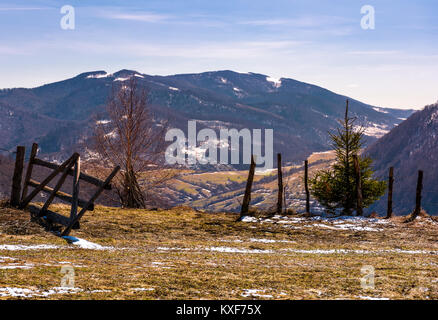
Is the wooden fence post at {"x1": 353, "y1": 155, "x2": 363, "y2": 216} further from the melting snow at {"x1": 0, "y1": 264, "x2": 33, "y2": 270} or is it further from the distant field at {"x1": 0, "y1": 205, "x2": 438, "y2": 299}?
the melting snow at {"x1": 0, "y1": 264, "x2": 33, "y2": 270}

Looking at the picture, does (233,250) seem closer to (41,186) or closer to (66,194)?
(66,194)

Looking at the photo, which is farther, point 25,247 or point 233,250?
point 233,250

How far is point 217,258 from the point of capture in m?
14.0

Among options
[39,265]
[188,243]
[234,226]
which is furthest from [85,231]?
[234,226]

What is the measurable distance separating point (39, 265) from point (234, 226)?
44.2 feet

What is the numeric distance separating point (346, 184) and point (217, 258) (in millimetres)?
17977

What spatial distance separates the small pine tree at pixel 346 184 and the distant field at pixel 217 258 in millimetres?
4592

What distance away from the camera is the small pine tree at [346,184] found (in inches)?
1174

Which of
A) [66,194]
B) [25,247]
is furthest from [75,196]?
[25,247]

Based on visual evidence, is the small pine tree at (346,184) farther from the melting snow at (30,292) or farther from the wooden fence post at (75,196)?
the melting snow at (30,292)

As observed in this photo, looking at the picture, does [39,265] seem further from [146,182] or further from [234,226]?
[146,182]

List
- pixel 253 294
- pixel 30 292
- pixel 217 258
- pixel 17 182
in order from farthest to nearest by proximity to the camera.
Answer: pixel 17 182
pixel 217 258
pixel 253 294
pixel 30 292

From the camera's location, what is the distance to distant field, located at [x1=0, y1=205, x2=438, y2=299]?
8727mm

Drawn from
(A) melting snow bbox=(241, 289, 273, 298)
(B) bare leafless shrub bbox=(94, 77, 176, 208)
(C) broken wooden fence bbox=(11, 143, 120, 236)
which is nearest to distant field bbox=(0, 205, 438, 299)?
(A) melting snow bbox=(241, 289, 273, 298)
